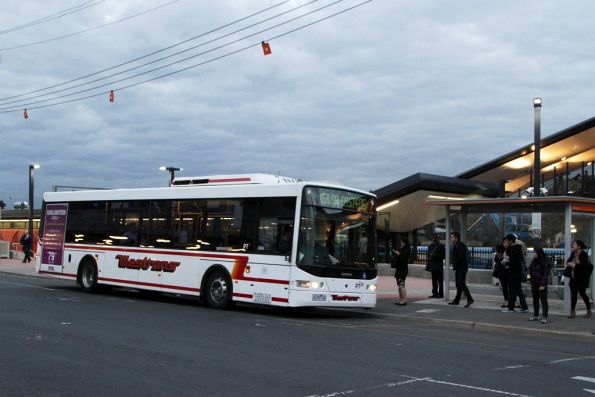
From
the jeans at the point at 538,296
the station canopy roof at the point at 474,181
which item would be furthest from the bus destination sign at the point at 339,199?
the station canopy roof at the point at 474,181

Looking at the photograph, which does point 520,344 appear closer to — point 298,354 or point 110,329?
point 298,354

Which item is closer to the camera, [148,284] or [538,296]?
[538,296]

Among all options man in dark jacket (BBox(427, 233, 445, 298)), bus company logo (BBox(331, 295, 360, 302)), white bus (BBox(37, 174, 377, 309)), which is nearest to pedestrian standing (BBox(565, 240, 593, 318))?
white bus (BBox(37, 174, 377, 309))

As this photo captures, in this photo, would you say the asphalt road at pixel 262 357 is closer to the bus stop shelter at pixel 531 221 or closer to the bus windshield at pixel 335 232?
the bus windshield at pixel 335 232

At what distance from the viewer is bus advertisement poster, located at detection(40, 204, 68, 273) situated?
21.2m

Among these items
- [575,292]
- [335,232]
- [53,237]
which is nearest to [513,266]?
[575,292]

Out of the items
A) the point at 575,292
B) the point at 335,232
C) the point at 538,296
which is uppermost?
the point at 335,232

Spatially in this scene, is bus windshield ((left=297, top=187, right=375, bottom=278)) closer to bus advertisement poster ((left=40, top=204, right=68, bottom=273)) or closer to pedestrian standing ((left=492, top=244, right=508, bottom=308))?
pedestrian standing ((left=492, top=244, right=508, bottom=308))

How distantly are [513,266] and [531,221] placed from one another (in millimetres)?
4164

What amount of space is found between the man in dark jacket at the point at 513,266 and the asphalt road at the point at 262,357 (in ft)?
8.23

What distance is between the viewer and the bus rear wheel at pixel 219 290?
16078 millimetres

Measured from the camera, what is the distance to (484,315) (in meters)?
15.7

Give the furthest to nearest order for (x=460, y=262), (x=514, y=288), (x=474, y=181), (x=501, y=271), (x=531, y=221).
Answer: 1. (x=474, y=181)
2. (x=531, y=221)
3. (x=460, y=262)
4. (x=501, y=271)
5. (x=514, y=288)

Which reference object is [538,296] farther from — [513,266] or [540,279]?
[513,266]
